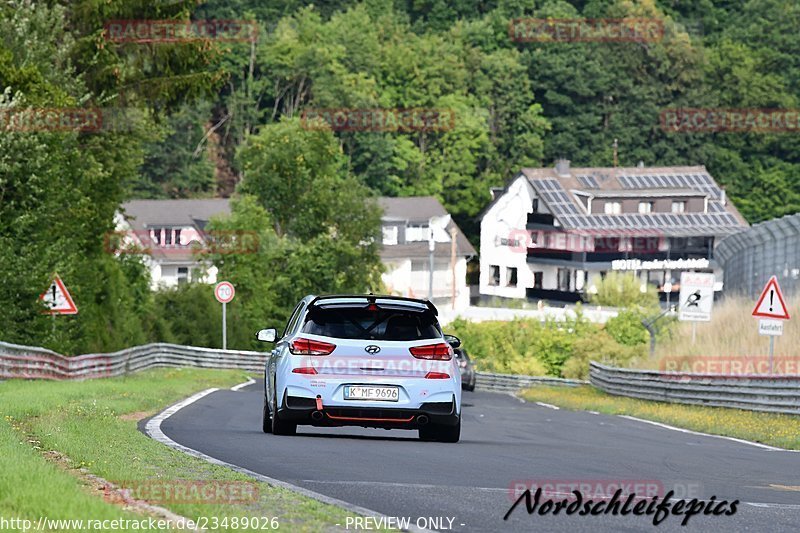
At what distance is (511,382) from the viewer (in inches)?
2077

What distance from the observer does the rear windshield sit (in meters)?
16.3

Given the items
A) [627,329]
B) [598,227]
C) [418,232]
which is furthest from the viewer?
[418,232]

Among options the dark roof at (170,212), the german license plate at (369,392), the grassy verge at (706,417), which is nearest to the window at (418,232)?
the dark roof at (170,212)

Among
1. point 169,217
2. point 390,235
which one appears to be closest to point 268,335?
point 169,217

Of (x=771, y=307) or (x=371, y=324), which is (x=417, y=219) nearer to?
(x=771, y=307)

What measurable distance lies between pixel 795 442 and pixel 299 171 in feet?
240

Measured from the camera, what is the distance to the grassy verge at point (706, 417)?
2405 centimetres

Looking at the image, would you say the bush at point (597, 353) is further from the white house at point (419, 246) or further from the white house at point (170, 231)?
the white house at point (419, 246)

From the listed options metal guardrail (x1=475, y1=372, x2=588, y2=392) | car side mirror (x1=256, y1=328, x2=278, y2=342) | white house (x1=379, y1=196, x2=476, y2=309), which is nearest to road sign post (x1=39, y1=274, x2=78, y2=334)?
metal guardrail (x1=475, y1=372, x2=588, y2=392)

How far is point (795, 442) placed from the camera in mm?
22219

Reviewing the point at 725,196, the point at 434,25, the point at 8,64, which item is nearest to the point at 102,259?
the point at 8,64

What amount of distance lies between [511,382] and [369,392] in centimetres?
3683

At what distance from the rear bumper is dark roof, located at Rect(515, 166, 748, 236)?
101 meters

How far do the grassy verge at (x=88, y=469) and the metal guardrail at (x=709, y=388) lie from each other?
11.7 metres
